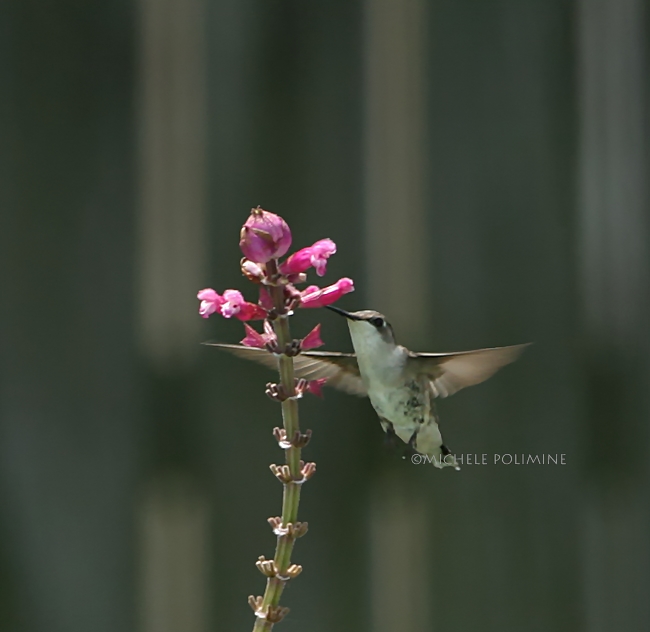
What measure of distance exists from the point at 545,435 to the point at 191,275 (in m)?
0.68

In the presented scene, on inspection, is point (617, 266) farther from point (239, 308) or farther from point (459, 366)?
point (239, 308)

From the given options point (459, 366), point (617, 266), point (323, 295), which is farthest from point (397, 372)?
point (617, 266)

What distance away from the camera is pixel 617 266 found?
1345 mm

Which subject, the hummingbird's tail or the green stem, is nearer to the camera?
the green stem

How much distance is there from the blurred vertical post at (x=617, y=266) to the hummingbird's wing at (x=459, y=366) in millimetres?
498

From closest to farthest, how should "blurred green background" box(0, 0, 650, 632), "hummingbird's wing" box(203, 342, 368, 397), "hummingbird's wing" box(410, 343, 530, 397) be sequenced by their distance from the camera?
"hummingbird's wing" box(410, 343, 530, 397)
"hummingbird's wing" box(203, 342, 368, 397)
"blurred green background" box(0, 0, 650, 632)

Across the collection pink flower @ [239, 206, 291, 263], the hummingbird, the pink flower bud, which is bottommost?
the hummingbird

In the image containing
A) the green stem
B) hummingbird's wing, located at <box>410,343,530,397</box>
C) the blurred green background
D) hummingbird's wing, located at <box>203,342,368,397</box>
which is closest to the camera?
the green stem

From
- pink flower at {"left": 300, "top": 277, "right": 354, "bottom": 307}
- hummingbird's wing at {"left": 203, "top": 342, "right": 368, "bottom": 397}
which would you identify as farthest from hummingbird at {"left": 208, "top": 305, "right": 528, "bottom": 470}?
pink flower at {"left": 300, "top": 277, "right": 354, "bottom": 307}

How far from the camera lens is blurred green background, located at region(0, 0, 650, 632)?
1.32 m

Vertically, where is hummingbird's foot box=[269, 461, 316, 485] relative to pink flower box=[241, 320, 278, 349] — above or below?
below

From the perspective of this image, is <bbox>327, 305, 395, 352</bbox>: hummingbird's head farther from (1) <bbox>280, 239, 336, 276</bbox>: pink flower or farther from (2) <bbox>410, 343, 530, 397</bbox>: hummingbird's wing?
(1) <bbox>280, 239, 336, 276</bbox>: pink flower

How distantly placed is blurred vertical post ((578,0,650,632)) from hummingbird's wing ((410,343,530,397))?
1.63ft

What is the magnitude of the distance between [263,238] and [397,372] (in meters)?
0.39
